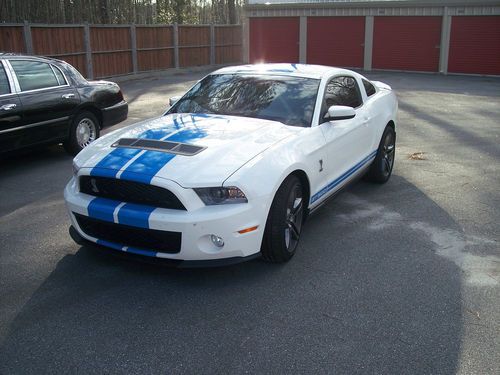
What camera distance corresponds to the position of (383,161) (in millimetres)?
6699

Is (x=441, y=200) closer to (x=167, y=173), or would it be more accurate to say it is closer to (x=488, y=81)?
(x=167, y=173)

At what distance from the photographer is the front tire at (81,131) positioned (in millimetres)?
8156

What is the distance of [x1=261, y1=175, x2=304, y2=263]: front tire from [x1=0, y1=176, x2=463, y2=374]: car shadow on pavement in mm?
134

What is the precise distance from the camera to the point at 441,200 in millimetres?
6219

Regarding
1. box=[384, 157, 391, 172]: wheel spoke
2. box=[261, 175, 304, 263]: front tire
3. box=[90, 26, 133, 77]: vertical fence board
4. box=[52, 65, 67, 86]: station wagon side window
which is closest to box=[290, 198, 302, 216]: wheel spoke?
box=[261, 175, 304, 263]: front tire

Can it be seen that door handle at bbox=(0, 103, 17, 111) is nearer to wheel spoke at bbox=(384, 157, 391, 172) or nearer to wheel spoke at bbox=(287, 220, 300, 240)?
wheel spoke at bbox=(287, 220, 300, 240)

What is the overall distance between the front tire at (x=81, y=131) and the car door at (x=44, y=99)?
147 millimetres

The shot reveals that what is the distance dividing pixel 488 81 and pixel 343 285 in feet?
66.1

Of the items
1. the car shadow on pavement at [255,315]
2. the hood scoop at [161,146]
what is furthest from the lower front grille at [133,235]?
→ the hood scoop at [161,146]

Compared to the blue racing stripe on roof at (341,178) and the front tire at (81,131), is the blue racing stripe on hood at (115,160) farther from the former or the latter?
the front tire at (81,131)

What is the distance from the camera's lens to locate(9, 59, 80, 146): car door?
7.31 metres

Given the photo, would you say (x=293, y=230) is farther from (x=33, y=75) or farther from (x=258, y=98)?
(x=33, y=75)

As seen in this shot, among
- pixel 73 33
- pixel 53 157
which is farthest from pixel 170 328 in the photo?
pixel 73 33

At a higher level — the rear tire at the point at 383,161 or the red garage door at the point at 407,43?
the red garage door at the point at 407,43
